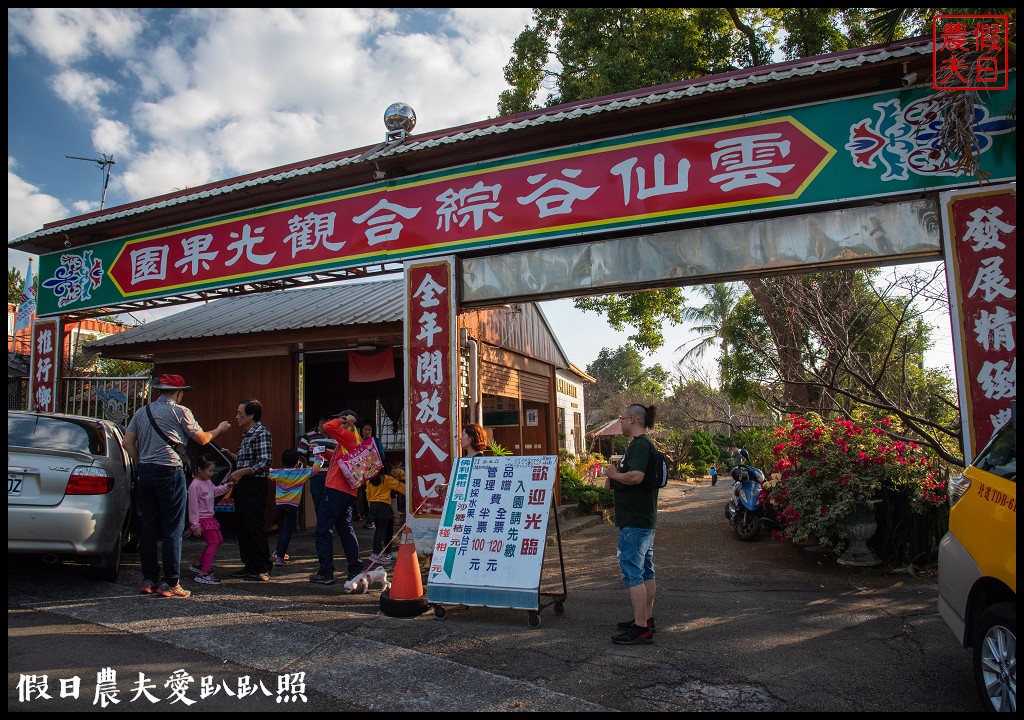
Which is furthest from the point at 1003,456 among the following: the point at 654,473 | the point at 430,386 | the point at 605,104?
the point at 430,386

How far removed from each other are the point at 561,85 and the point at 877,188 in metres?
10.2

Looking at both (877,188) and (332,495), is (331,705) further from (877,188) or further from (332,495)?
(877,188)

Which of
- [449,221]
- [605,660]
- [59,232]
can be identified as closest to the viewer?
[605,660]

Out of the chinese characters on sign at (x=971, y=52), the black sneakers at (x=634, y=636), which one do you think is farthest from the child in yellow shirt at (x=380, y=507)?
the chinese characters on sign at (x=971, y=52)

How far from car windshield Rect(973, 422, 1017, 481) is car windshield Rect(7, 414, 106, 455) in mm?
6749

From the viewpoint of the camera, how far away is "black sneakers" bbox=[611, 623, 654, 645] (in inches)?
189

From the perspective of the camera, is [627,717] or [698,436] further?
[698,436]

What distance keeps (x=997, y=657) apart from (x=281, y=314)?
10.4 metres

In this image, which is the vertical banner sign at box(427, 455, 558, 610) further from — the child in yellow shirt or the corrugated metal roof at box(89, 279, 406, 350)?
the corrugated metal roof at box(89, 279, 406, 350)

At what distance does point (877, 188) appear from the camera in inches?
242

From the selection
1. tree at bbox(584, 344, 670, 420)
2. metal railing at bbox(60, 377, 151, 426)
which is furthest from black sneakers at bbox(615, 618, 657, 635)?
tree at bbox(584, 344, 670, 420)

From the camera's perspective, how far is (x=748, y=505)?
364 inches

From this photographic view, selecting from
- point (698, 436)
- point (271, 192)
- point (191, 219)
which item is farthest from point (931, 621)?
point (698, 436)

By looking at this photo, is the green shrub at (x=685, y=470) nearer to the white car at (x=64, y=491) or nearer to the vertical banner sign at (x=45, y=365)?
the vertical banner sign at (x=45, y=365)
